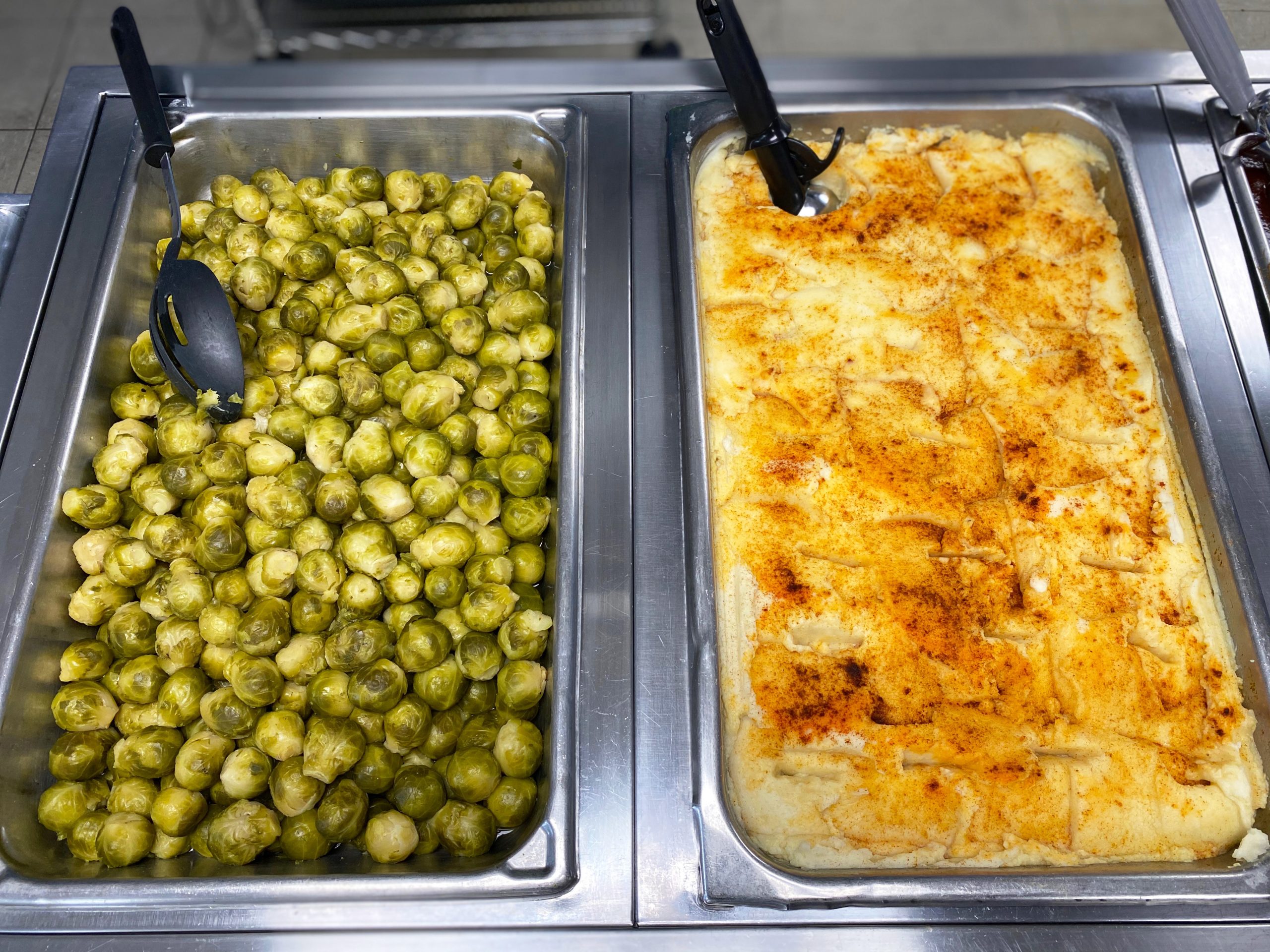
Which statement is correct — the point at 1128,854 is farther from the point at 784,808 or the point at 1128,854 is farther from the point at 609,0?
the point at 609,0

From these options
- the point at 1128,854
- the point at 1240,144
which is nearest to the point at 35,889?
the point at 1128,854

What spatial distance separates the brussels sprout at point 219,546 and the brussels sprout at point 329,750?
0.61 metres

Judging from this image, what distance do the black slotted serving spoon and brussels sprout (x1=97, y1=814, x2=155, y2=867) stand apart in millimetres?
1242

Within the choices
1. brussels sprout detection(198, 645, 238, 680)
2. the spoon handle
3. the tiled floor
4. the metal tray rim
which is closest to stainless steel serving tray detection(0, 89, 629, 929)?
the metal tray rim

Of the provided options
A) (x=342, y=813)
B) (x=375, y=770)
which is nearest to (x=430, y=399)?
(x=375, y=770)

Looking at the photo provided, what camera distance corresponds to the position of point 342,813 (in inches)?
90.9

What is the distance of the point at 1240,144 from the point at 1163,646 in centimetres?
192

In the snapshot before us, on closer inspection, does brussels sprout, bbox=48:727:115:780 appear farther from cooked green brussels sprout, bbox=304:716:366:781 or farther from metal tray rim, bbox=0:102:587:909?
cooked green brussels sprout, bbox=304:716:366:781

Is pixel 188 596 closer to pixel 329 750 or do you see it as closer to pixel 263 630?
pixel 263 630

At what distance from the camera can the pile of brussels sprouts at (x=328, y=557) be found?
2.37m

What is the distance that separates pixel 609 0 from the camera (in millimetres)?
5102

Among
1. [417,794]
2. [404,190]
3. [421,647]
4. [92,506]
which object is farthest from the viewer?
[404,190]

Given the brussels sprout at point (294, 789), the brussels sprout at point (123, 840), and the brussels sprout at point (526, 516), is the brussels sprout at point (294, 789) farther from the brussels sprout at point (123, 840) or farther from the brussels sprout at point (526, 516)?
the brussels sprout at point (526, 516)

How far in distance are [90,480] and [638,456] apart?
178cm
